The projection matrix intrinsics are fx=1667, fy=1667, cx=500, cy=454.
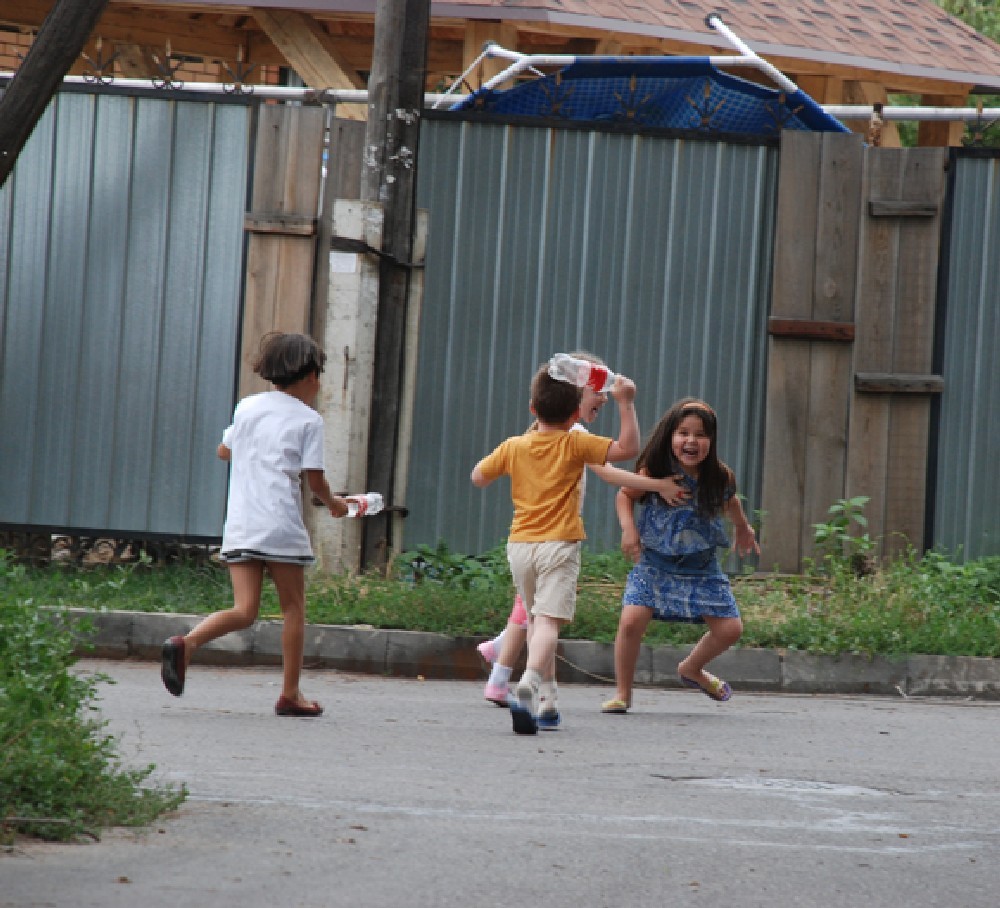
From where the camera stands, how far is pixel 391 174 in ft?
30.2

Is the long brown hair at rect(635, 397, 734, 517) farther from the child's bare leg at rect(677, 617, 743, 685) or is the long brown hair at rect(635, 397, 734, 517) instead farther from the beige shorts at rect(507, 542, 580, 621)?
the beige shorts at rect(507, 542, 580, 621)

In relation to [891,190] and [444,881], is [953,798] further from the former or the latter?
[891,190]

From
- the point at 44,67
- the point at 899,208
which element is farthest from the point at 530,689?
the point at 899,208

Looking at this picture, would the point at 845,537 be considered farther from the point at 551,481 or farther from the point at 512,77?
the point at 512,77

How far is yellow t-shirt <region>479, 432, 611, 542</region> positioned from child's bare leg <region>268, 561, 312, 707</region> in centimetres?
89

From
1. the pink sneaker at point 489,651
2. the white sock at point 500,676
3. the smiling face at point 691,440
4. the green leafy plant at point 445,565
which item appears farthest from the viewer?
the green leafy plant at point 445,565

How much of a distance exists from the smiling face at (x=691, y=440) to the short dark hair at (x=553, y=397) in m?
0.52

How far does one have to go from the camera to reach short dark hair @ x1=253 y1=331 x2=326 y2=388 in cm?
674

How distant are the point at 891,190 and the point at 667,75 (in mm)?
1566

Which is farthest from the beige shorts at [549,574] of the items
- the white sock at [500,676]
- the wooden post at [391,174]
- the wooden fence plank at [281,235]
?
the wooden fence plank at [281,235]

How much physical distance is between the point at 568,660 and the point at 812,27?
9639 mm

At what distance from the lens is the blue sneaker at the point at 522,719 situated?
6438mm

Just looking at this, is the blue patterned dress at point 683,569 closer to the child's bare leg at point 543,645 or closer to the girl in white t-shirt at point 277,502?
the child's bare leg at point 543,645

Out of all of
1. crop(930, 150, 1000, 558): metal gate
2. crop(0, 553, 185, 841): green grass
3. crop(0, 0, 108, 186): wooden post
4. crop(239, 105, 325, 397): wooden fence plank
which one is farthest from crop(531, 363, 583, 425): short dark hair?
crop(930, 150, 1000, 558): metal gate
